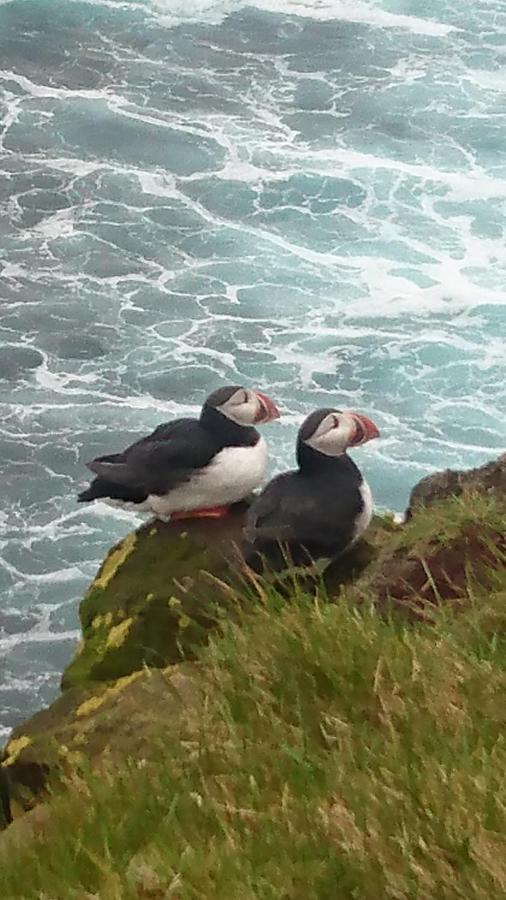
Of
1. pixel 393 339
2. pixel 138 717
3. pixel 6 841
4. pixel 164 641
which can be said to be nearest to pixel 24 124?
pixel 393 339

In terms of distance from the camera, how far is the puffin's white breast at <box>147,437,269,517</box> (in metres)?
5.60

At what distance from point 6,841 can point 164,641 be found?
2.39 m

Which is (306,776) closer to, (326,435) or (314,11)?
(326,435)

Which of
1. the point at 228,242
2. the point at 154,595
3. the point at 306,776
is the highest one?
A: the point at 306,776

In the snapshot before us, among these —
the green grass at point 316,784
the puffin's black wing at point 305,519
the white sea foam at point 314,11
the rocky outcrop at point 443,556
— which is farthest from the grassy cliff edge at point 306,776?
the white sea foam at point 314,11

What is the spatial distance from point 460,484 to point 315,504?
617 millimetres

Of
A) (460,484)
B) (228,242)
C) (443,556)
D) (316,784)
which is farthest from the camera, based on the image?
(228,242)

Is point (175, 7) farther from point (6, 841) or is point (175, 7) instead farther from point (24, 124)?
point (6, 841)

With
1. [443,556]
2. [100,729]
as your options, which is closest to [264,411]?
[443,556]

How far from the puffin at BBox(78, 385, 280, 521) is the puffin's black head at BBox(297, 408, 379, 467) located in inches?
16.7

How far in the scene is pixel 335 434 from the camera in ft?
17.5

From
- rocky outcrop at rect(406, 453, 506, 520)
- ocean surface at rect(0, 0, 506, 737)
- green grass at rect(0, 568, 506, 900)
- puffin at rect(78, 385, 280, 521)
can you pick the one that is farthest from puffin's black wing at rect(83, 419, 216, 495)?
ocean surface at rect(0, 0, 506, 737)

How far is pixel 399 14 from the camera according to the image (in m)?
19.0

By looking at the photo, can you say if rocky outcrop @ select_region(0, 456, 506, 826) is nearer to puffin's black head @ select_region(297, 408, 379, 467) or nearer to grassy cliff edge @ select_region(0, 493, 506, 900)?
grassy cliff edge @ select_region(0, 493, 506, 900)
